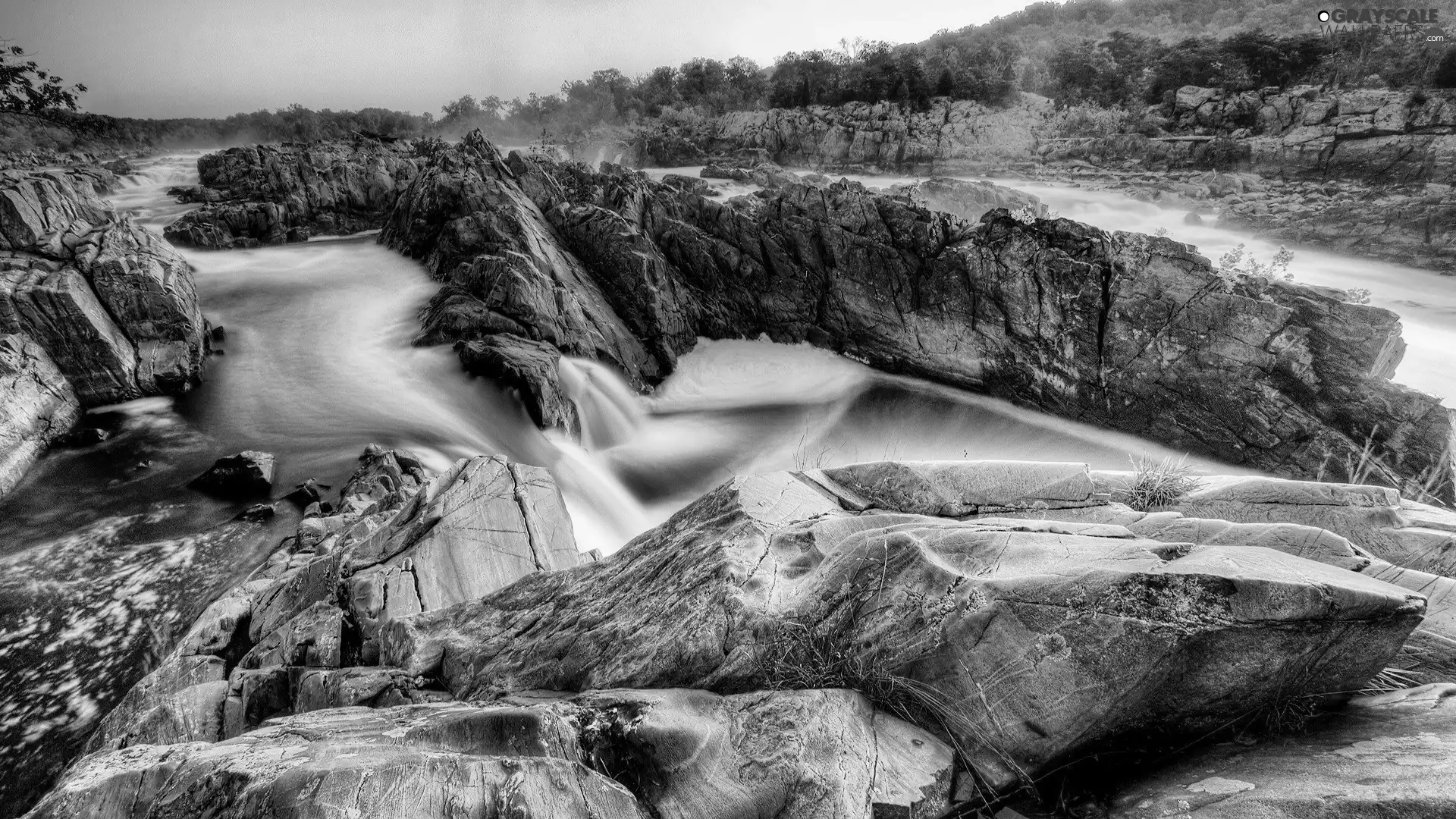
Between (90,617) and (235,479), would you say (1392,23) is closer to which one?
(235,479)

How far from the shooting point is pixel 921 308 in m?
17.2

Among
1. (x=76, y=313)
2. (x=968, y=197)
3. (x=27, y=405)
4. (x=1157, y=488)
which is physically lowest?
(x=27, y=405)

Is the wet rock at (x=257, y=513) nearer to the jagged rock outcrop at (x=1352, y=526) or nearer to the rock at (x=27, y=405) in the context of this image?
the rock at (x=27, y=405)

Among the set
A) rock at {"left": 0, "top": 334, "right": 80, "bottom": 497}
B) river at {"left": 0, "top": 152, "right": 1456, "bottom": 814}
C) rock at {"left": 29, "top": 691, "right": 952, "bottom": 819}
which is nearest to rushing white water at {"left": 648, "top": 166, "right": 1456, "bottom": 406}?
A: river at {"left": 0, "top": 152, "right": 1456, "bottom": 814}

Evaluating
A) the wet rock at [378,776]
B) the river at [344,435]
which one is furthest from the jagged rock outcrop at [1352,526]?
the wet rock at [378,776]

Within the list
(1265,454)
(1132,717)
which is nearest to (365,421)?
(1132,717)

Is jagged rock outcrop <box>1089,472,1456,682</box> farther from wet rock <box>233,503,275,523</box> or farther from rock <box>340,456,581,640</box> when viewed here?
wet rock <box>233,503,275,523</box>

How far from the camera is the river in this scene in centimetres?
715

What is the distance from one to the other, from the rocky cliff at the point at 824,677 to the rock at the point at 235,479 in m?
6.70

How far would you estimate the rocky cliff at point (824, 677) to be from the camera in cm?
243

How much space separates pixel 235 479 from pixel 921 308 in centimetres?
1626

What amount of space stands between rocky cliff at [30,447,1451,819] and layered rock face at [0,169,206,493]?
10.7 metres

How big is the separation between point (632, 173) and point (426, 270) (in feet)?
26.7

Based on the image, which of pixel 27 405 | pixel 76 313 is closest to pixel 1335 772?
pixel 27 405
